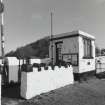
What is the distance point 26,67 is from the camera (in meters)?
5.75

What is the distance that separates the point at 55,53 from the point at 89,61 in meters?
3.56

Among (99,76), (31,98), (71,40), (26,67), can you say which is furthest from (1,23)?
(99,76)

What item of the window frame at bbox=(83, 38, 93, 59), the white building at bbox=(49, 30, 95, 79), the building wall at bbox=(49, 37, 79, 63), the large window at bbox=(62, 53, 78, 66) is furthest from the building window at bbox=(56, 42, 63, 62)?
the window frame at bbox=(83, 38, 93, 59)

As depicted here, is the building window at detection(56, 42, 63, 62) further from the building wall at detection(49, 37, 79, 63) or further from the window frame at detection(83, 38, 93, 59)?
the window frame at detection(83, 38, 93, 59)

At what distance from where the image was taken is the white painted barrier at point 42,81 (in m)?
5.74

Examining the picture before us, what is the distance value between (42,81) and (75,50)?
516cm

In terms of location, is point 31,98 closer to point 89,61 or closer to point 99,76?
point 89,61

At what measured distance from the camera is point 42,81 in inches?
255

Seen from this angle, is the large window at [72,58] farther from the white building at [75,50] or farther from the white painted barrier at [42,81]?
the white painted barrier at [42,81]

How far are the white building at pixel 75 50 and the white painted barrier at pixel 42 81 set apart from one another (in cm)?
236

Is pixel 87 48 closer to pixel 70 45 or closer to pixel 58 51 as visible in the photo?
pixel 70 45

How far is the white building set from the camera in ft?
34.3

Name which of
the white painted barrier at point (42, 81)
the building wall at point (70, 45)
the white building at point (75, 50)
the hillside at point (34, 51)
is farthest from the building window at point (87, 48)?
the hillside at point (34, 51)

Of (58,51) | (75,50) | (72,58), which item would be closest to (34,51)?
(58,51)
